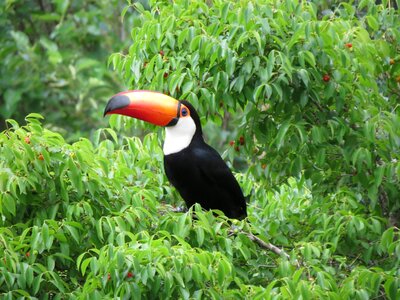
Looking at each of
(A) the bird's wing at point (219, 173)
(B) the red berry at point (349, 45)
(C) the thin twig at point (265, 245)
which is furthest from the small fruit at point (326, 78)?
(A) the bird's wing at point (219, 173)

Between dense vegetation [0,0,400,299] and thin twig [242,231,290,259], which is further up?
dense vegetation [0,0,400,299]

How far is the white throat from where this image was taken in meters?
6.73

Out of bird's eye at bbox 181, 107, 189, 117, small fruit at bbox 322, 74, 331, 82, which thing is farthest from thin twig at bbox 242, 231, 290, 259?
bird's eye at bbox 181, 107, 189, 117

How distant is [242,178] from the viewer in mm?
7105

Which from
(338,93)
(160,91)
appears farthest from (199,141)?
(338,93)

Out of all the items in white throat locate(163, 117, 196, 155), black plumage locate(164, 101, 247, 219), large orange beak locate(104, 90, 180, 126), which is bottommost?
black plumage locate(164, 101, 247, 219)

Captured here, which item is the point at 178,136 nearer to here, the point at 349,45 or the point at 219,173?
the point at 219,173

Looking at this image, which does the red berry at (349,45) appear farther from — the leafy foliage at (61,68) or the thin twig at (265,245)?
the leafy foliage at (61,68)

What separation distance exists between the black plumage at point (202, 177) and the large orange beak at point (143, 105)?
251 millimetres

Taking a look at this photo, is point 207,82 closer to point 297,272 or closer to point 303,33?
point 303,33

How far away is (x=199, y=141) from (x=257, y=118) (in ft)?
2.90

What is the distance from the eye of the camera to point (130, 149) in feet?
20.8

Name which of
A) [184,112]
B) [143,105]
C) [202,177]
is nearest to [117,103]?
[143,105]

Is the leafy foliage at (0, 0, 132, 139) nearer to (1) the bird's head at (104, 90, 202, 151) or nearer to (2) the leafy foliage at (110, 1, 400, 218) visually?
(1) the bird's head at (104, 90, 202, 151)
